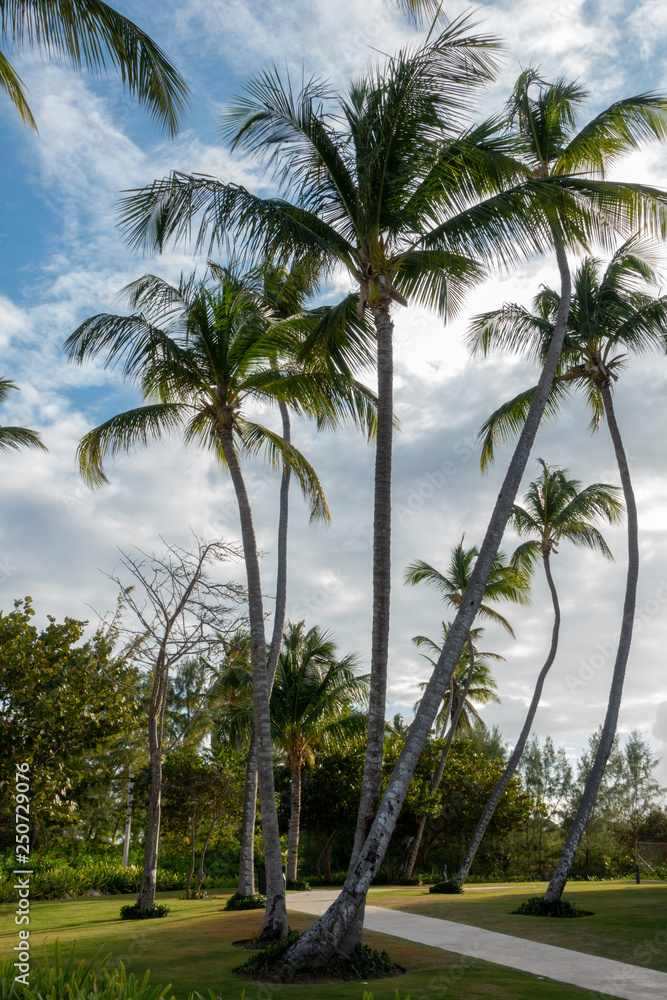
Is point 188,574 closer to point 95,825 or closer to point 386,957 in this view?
point 386,957

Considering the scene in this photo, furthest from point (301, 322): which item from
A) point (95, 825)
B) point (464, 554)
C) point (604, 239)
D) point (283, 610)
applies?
point (95, 825)

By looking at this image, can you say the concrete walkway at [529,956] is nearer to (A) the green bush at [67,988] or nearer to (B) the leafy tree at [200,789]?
(A) the green bush at [67,988]

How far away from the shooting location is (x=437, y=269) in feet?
33.2

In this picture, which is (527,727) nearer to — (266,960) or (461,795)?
(461,795)

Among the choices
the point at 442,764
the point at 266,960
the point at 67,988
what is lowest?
the point at 266,960

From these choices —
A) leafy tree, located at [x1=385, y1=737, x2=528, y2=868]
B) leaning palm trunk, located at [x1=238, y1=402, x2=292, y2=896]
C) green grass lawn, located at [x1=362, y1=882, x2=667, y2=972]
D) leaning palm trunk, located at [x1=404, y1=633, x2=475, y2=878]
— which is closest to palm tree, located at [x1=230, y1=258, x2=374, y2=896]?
leaning palm trunk, located at [x1=238, y1=402, x2=292, y2=896]

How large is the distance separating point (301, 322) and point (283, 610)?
5691 millimetres

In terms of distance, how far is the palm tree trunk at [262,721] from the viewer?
998cm

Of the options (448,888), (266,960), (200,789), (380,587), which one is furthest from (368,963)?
(448,888)

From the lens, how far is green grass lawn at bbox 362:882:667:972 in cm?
1013

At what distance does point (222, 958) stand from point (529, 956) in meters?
3.79

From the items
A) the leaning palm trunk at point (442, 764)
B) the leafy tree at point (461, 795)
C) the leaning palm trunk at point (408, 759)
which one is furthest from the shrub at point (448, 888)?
the leaning palm trunk at point (408, 759)

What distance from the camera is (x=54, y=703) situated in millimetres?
15273

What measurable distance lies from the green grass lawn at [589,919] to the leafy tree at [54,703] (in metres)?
7.01
